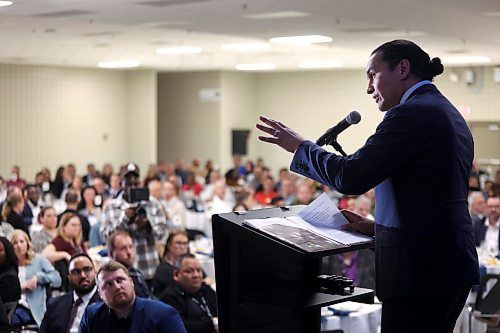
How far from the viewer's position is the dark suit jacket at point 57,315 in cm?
565

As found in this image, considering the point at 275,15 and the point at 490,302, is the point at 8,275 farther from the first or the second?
the point at 275,15

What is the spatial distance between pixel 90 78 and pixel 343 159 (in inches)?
736

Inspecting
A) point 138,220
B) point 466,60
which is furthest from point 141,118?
point 138,220

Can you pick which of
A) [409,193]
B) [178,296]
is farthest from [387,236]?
[178,296]

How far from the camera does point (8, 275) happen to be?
6.68m

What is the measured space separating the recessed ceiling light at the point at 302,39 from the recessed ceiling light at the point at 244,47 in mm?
669

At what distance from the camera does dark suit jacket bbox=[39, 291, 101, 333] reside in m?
5.65

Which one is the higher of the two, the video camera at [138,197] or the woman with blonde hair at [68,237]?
the video camera at [138,197]

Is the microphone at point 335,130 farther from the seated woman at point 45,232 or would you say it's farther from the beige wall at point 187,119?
the beige wall at point 187,119

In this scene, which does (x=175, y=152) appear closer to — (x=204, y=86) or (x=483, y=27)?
(x=204, y=86)

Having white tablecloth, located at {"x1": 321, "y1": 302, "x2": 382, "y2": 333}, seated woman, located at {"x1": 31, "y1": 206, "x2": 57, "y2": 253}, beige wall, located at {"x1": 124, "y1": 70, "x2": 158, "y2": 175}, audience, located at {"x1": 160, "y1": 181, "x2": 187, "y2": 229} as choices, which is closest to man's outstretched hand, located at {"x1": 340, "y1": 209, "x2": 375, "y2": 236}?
white tablecloth, located at {"x1": 321, "y1": 302, "x2": 382, "y2": 333}

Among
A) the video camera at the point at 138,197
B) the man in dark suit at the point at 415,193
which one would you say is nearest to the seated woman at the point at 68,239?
the video camera at the point at 138,197

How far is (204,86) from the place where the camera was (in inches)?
864

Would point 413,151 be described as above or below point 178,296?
above
